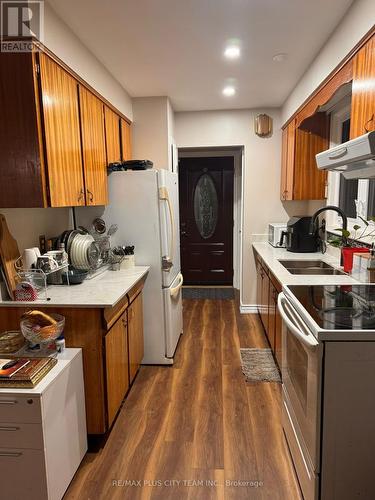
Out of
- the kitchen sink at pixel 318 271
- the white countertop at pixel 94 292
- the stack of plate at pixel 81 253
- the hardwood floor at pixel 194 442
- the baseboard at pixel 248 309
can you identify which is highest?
the stack of plate at pixel 81 253

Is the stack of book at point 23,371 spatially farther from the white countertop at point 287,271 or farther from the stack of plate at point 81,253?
the white countertop at point 287,271

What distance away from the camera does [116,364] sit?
2.11 m

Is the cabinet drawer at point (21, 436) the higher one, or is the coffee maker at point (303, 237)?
the coffee maker at point (303, 237)

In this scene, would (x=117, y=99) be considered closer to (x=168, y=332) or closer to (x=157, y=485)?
(x=168, y=332)

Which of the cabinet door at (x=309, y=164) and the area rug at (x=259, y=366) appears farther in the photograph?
the cabinet door at (x=309, y=164)

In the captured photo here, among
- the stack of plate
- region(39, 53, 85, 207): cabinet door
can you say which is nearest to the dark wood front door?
the stack of plate

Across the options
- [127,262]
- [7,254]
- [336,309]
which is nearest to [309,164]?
[127,262]

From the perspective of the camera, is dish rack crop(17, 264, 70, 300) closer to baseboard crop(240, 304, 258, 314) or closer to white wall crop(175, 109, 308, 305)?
white wall crop(175, 109, 308, 305)

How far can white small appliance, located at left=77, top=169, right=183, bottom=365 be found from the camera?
2.76 metres

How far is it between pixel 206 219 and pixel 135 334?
3.34 metres

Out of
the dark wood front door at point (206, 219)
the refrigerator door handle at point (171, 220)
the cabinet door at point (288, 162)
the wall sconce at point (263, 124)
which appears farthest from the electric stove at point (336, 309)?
the dark wood front door at point (206, 219)

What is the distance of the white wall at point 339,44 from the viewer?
1752 mm

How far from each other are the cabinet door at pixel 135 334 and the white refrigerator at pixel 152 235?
146 millimetres

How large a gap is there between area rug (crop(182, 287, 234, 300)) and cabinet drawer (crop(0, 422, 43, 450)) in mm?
3749
